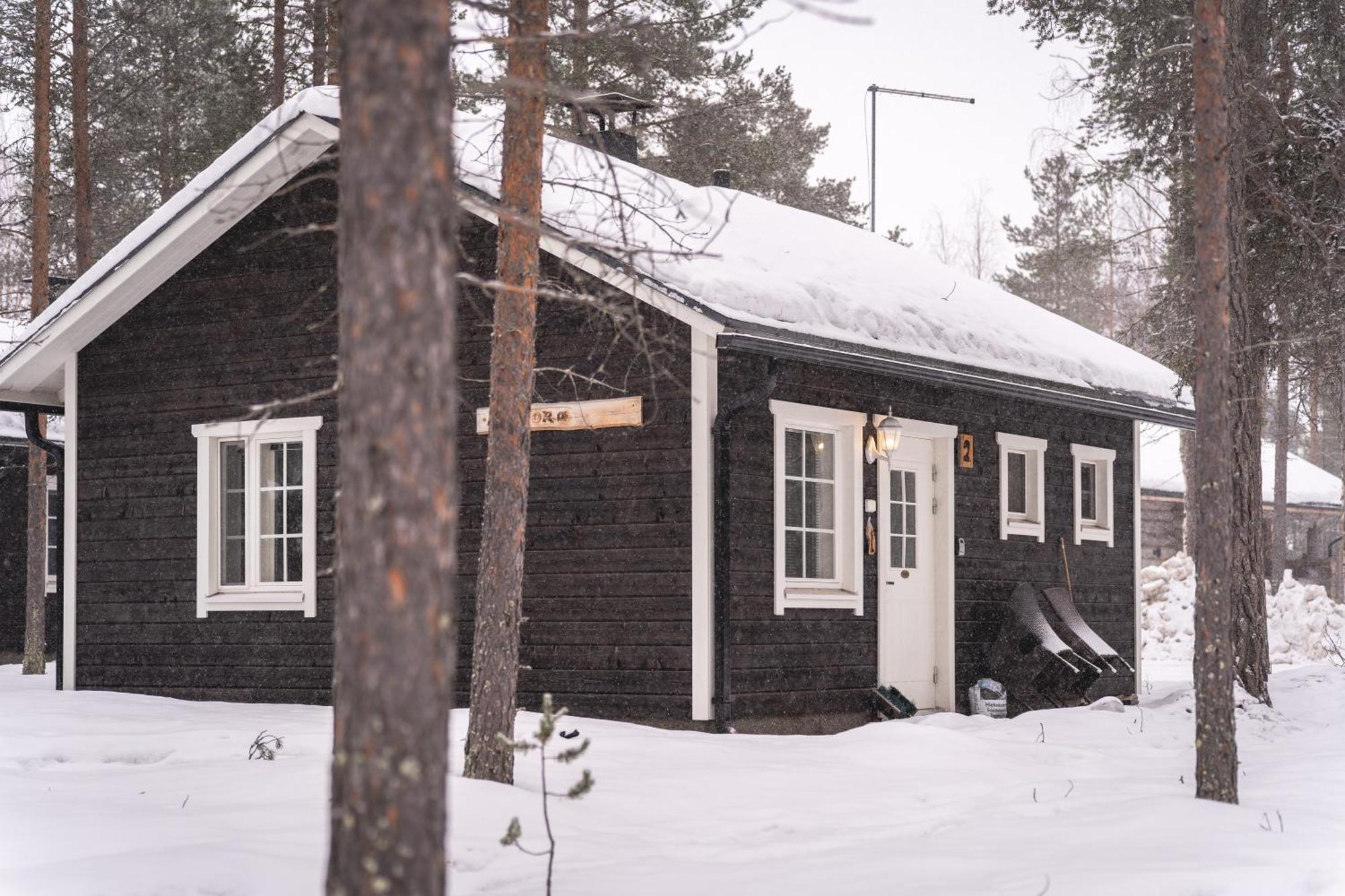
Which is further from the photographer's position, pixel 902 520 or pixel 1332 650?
pixel 1332 650

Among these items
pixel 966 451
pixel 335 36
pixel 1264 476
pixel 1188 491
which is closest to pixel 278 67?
pixel 335 36

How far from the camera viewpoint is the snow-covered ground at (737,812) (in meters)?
5.43

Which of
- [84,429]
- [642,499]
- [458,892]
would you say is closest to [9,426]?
[84,429]

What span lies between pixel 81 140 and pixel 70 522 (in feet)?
17.0

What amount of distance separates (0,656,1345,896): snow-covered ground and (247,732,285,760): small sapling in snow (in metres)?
0.10

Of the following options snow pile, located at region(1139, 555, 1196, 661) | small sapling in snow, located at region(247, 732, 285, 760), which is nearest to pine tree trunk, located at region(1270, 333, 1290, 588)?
snow pile, located at region(1139, 555, 1196, 661)

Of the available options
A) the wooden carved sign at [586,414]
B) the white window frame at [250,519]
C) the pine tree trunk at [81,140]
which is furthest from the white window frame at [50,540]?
the wooden carved sign at [586,414]

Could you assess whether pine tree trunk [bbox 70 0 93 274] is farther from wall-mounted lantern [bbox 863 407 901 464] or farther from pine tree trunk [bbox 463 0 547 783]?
pine tree trunk [bbox 463 0 547 783]

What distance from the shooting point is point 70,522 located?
41.8 feet

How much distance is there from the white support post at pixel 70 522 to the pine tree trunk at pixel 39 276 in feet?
9.86

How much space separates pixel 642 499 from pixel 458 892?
5.08 m

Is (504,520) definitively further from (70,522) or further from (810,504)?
(70,522)

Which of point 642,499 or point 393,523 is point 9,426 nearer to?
point 642,499

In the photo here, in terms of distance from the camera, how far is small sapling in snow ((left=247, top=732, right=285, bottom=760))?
8023 millimetres
